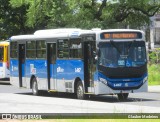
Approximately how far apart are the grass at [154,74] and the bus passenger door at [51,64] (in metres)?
11.1

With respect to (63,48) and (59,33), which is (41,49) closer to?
(59,33)

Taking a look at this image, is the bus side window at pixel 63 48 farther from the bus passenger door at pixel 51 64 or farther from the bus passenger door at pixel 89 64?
the bus passenger door at pixel 89 64

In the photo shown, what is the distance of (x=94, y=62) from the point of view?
23.1 m

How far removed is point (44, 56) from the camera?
88.5 ft

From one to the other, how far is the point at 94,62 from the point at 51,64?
3.99m

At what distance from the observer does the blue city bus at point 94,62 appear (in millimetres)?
22859

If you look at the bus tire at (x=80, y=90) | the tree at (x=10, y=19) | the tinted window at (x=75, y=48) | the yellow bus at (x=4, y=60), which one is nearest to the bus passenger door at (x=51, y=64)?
the tinted window at (x=75, y=48)

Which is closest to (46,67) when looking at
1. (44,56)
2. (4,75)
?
(44,56)

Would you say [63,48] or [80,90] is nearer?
[80,90]

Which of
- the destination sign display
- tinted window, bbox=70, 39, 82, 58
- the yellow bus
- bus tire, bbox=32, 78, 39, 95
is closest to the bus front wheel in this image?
bus tire, bbox=32, 78, 39, 95

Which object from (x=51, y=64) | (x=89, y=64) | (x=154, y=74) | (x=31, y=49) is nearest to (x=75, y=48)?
(x=89, y=64)

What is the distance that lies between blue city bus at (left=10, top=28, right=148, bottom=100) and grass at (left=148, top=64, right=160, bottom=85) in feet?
37.1

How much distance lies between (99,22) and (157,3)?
19.8 ft

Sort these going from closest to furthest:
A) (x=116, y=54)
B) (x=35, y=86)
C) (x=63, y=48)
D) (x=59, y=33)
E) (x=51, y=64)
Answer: (x=116, y=54) → (x=63, y=48) → (x=59, y=33) → (x=51, y=64) → (x=35, y=86)
